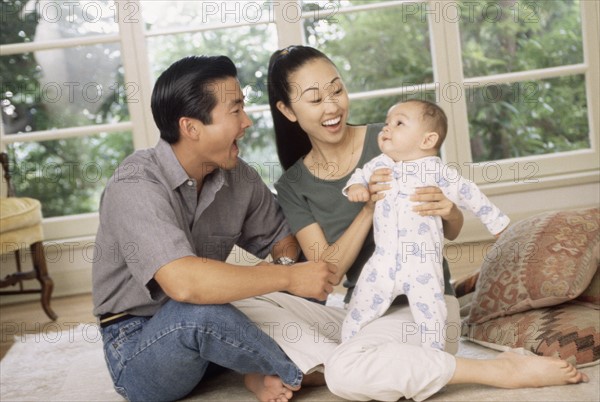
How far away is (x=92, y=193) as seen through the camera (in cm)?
475

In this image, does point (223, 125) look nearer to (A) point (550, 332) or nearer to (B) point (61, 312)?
(A) point (550, 332)

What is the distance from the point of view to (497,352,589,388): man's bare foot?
6.91 feet

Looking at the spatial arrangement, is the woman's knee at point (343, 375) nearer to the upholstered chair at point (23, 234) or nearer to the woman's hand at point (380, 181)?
the woman's hand at point (380, 181)

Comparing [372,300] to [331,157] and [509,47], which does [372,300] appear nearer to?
[331,157]

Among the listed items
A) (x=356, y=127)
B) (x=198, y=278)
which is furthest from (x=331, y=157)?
(x=198, y=278)

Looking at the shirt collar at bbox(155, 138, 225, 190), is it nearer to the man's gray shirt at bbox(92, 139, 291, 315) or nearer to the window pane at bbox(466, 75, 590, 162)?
the man's gray shirt at bbox(92, 139, 291, 315)

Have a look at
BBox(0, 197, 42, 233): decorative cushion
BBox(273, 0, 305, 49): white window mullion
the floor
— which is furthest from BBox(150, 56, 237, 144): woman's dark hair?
BBox(273, 0, 305, 49): white window mullion

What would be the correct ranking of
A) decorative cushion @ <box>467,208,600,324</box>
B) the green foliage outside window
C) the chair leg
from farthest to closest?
the green foliage outside window < the chair leg < decorative cushion @ <box>467,208,600,324</box>

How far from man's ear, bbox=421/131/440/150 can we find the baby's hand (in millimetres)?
189

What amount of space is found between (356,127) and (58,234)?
247cm

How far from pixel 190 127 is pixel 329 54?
2.39 m

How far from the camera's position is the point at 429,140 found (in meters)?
2.23

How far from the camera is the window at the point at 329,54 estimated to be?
4.50 meters

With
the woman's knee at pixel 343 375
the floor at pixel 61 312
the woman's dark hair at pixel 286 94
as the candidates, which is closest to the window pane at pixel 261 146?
the floor at pixel 61 312
